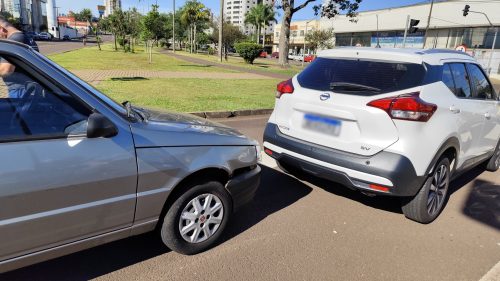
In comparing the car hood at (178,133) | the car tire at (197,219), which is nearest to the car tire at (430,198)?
the car hood at (178,133)

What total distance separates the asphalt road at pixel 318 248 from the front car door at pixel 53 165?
1.85 feet

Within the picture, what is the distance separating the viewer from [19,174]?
215 centimetres

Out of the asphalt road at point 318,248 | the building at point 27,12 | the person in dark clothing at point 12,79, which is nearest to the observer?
the person in dark clothing at point 12,79

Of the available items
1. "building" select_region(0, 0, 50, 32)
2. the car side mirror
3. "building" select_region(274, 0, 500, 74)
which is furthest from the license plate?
"building" select_region(0, 0, 50, 32)

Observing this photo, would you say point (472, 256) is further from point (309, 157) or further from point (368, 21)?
point (368, 21)

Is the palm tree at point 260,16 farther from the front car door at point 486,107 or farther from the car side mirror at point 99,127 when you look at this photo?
the car side mirror at point 99,127

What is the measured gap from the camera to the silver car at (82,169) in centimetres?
224

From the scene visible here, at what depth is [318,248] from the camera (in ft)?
11.2

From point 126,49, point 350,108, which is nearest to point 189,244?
point 350,108

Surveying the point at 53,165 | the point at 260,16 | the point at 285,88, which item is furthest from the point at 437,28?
the point at 53,165

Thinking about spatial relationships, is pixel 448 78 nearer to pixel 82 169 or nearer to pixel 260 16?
pixel 82 169

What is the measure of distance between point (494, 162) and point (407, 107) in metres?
3.47

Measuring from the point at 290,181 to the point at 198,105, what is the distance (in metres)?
5.15

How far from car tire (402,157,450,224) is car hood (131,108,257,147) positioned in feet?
5.88
